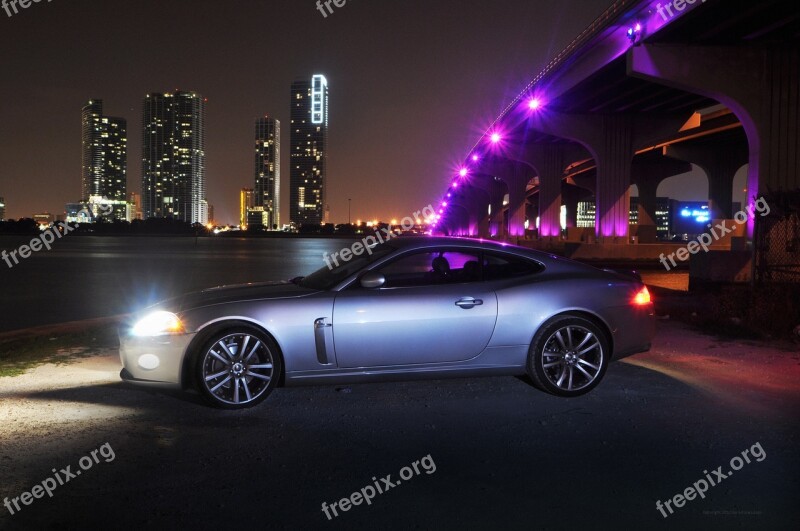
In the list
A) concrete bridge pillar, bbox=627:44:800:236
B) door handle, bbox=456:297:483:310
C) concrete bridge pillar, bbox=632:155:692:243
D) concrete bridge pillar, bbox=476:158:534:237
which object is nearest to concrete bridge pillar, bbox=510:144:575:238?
concrete bridge pillar, bbox=476:158:534:237

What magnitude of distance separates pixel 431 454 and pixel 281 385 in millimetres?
1696

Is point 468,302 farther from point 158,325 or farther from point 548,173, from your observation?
point 548,173

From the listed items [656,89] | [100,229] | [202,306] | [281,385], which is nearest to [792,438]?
[281,385]

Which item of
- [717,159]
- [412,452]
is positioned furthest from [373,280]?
[717,159]

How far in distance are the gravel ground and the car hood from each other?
789mm

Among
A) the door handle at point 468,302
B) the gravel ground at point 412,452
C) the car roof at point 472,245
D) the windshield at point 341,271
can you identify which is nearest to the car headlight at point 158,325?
the gravel ground at point 412,452

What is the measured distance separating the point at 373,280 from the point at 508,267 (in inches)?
54.9

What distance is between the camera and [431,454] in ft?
15.4

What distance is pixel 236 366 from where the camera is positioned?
5.78m

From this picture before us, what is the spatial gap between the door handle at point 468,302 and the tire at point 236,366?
5.23 feet

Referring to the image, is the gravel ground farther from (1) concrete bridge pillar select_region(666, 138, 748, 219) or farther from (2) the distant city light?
(1) concrete bridge pillar select_region(666, 138, 748, 219)

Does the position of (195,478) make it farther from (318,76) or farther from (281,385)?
(318,76)

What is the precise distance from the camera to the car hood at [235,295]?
5.96 metres

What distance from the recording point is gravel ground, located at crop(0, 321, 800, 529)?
3709mm
